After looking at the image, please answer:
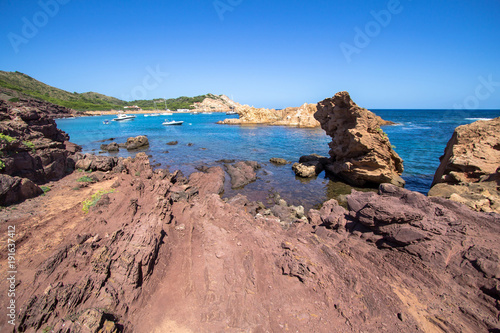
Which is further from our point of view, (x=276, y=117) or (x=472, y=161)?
(x=276, y=117)

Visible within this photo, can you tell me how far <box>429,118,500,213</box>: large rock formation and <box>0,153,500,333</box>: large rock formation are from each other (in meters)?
5.54

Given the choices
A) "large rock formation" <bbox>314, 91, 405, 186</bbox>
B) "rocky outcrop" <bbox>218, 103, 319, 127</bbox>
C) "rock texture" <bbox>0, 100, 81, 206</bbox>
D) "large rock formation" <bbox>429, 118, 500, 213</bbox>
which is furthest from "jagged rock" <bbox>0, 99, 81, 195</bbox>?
"rocky outcrop" <bbox>218, 103, 319, 127</bbox>

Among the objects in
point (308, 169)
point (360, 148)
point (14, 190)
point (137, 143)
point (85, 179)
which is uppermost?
point (360, 148)

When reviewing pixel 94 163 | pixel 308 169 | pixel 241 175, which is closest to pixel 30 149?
pixel 94 163

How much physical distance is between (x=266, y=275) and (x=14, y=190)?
405 inches

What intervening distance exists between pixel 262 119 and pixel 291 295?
77.1 m

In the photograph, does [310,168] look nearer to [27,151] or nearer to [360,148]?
[360,148]

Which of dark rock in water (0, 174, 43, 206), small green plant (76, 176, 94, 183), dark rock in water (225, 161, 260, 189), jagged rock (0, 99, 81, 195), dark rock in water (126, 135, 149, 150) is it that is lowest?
dark rock in water (225, 161, 260, 189)

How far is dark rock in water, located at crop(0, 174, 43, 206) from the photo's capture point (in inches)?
303

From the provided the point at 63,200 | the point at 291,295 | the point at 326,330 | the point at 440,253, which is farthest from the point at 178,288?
the point at 63,200

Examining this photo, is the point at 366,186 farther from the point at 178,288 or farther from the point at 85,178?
the point at 85,178

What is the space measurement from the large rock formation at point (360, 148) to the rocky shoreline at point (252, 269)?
8175mm

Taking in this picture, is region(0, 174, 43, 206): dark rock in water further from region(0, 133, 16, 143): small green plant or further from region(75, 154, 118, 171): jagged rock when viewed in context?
region(75, 154, 118, 171): jagged rock

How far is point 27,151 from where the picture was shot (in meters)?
10.4
